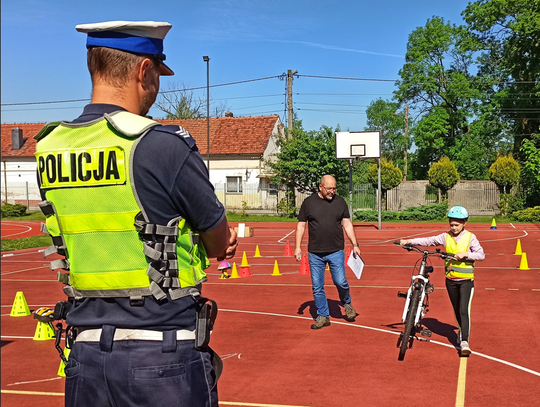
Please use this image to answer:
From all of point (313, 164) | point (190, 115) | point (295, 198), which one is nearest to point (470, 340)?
point (313, 164)

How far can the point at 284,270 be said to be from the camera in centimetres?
1578

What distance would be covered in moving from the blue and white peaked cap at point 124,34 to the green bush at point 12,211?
155 feet

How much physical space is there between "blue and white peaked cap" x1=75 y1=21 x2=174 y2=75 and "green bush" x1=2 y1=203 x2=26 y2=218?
47.3 metres

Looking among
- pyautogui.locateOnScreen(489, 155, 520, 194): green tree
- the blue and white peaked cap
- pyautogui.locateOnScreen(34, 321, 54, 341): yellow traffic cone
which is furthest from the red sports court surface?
pyautogui.locateOnScreen(489, 155, 520, 194): green tree

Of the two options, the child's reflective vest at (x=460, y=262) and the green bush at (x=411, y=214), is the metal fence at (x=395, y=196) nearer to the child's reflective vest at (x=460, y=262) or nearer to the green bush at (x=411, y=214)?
the green bush at (x=411, y=214)

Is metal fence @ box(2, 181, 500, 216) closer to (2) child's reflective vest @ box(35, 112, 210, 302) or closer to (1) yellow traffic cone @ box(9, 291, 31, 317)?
(1) yellow traffic cone @ box(9, 291, 31, 317)

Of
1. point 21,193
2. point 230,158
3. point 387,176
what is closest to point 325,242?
point 387,176

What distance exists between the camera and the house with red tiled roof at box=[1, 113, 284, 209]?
45.0 metres

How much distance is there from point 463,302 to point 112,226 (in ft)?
A: 20.7

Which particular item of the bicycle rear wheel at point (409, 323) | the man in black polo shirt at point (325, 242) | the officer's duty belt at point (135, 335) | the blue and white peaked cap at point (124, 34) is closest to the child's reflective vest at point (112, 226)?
the officer's duty belt at point (135, 335)

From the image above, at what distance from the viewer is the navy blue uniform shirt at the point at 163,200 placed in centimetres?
→ 201

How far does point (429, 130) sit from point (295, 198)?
51.8 feet

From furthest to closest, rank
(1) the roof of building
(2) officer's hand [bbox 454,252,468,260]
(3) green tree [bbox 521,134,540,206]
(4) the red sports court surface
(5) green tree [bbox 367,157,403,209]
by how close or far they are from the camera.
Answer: (1) the roof of building
(5) green tree [bbox 367,157,403,209]
(3) green tree [bbox 521,134,540,206]
(2) officer's hand [bbox 454,252,468,260]
(4) the red sports court surface

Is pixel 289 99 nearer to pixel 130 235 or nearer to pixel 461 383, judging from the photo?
pixel 461 383
